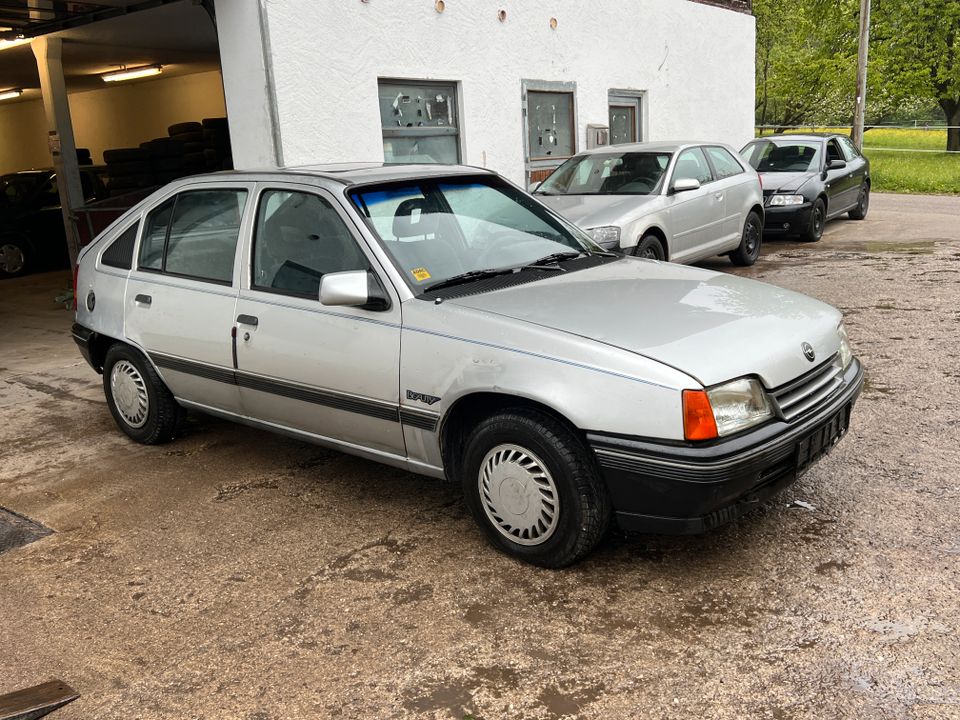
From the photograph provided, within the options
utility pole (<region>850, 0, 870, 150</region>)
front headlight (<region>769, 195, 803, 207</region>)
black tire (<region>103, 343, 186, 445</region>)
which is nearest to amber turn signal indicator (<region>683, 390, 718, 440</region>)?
black tire (<region>103, 343, 186, 445</region>)

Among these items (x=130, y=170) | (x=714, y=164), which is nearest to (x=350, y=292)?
(x=714, y=164)

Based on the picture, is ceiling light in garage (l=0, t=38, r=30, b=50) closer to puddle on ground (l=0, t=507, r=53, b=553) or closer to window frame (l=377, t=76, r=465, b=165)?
window frame (l=377, t=76, r=465, b=165)

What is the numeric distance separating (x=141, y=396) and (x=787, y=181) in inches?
414

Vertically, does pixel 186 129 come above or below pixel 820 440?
above

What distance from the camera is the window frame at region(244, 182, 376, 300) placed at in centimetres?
413

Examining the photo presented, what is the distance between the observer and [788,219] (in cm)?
1292

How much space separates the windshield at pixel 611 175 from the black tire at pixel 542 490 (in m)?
6.25

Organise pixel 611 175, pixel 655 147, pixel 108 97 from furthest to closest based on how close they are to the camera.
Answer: pixel 108 97
pixel 655 147
pixel 611 175

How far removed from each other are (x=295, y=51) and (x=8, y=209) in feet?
26.7

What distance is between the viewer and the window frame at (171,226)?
4.69 metres

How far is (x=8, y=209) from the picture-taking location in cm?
1434

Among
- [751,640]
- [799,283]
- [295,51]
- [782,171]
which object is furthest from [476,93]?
[751,640]

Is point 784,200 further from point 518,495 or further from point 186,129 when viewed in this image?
point 518,495

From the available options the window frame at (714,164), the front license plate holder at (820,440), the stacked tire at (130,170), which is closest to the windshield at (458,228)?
the front license plate holder at (820,440)
